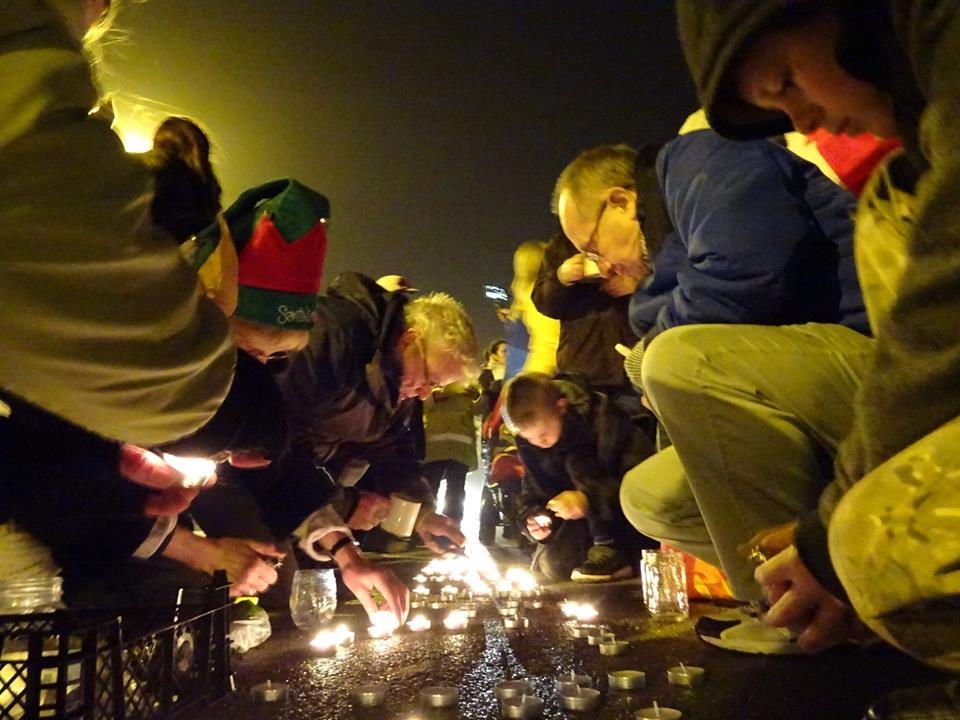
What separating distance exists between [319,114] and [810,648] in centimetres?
449

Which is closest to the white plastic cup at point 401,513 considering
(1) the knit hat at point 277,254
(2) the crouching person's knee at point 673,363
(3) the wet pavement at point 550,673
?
(3) the wet pavement at point 550,673

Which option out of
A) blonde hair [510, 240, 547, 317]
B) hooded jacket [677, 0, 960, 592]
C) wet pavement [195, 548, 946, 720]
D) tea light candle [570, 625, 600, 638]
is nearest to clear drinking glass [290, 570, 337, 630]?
wet pavement [195, 548, 946, 720]

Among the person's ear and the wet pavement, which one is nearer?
the wet pavement

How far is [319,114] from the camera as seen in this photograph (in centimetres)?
469

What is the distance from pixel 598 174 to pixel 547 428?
4.56ft

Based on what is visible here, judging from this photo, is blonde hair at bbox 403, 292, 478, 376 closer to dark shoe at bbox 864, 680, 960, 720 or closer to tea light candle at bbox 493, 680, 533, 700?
tea light candle at bbox 493, 680, 533, 700

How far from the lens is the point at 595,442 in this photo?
3.34 meters

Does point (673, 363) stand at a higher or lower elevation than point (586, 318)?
lower

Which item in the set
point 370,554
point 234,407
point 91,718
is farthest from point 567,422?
point 91,718

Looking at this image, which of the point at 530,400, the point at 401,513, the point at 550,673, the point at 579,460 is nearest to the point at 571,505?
the point at 579,460

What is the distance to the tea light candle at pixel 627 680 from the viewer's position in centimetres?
126

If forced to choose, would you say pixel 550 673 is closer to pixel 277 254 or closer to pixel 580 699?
pixel 580 699

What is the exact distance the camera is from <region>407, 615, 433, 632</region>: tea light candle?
198 centimetres

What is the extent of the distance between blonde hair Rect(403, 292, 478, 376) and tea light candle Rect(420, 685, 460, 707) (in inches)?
70.7
